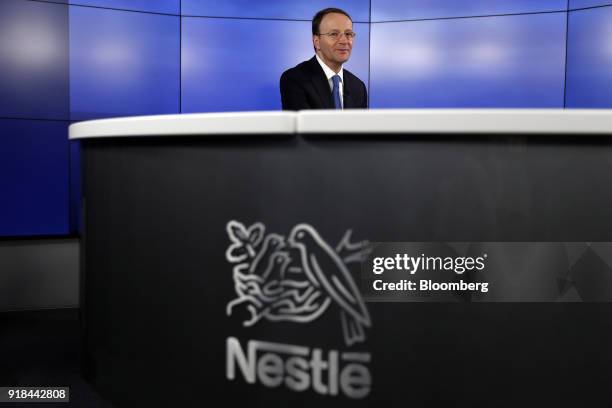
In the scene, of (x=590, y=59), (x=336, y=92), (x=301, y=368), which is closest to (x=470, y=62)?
(x=590, y=59)

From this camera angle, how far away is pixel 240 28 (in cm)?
396

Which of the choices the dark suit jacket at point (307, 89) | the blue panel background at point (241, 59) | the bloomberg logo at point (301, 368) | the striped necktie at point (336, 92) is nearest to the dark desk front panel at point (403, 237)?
the bloomberg logo at point (301, 368)

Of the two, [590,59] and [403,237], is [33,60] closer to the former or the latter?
[403,237]

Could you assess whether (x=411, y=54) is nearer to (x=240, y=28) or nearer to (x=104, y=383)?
(x=240, y=28)

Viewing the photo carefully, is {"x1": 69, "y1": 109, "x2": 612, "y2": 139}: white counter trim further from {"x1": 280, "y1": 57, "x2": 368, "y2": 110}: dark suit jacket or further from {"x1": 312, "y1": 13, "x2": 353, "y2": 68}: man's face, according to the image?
{"x1": 312, "y1": 13, "x2": 353, "y2": 68}: man's face

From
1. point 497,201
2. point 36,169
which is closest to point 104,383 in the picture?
point 497,201

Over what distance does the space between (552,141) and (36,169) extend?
3054 mm

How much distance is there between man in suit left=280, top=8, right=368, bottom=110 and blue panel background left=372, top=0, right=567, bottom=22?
3.64ft

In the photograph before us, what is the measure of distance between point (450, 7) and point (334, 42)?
53.7 inches

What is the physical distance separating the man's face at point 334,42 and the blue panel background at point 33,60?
5.41 ft

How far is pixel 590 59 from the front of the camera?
360 cm

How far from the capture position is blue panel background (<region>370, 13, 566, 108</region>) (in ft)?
12.3

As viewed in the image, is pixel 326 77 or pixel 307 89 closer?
pixel 307 89

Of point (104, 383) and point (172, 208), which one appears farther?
point (104, 383)
